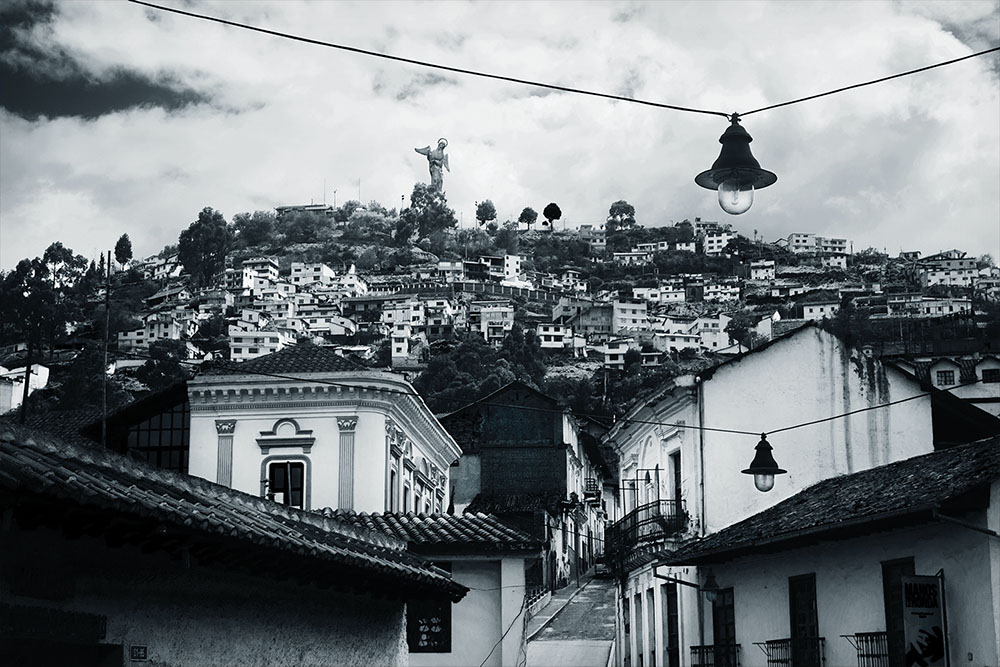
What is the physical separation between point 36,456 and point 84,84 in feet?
27.7

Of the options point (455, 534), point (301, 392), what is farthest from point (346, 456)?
point (455, 534)

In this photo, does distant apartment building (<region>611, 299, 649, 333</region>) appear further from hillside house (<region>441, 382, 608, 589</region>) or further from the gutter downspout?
the gutter downspout

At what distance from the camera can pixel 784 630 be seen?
2225cm

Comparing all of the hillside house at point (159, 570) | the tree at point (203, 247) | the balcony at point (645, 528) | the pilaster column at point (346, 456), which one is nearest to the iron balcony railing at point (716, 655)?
the balcony at point (645, 528)

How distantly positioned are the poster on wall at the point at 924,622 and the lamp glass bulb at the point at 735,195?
697cm

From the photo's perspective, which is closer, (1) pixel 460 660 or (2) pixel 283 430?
(1) pixel 460 660

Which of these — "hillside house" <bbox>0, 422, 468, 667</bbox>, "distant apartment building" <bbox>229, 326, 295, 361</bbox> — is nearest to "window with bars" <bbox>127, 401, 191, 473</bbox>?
"hillside house" <bbox>0, 422, 468, 667</bbox>

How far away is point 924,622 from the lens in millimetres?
17344

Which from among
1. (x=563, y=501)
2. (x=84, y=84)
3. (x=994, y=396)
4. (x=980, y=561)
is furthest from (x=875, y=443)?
(x=563, y=501)

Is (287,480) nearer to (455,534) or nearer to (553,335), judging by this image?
(455,534)

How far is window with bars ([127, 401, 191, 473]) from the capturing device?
113ft

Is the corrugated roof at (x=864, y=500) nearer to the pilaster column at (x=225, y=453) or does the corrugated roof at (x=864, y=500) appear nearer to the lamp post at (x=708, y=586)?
the lamp post at (x=708, y=586)

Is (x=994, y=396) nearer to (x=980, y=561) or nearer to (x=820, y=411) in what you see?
(x=820, y=411)

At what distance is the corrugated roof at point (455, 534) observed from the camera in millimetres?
25438
